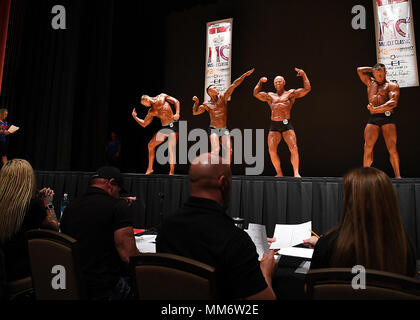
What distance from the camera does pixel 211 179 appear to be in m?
1.27

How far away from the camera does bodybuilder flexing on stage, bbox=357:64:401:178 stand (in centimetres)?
315

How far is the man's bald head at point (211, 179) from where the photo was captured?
4.11ft

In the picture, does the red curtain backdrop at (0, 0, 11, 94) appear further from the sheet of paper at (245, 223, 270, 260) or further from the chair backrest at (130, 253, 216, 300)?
the chair backrest at (130, 253, 216, 300)

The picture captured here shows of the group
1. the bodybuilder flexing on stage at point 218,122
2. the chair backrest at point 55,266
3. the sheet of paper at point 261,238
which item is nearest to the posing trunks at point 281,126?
the bodybuilder flexing on stage at point 218,122

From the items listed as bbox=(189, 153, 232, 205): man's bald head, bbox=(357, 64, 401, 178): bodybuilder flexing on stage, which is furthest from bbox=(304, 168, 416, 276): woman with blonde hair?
bbox=(357, 64, 401, 178): bodybuilder flexing on stage

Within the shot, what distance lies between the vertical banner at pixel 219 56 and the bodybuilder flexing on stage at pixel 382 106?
7.80 feet

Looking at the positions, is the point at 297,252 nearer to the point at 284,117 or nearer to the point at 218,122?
the point at 284,117

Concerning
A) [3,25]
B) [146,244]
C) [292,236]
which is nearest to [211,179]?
[292,236]

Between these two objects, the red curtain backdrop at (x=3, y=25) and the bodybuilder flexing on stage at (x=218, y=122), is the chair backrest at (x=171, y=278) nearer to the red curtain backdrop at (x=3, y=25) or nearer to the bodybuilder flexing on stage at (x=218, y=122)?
the bodybuilder flexing on stage at (x=218, y=122)

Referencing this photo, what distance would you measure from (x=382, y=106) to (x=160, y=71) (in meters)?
4.85

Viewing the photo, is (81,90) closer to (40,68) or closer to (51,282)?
(40,68)

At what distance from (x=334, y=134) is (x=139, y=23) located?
191 inches

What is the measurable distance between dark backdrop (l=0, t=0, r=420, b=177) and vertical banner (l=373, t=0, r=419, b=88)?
3.14ft
